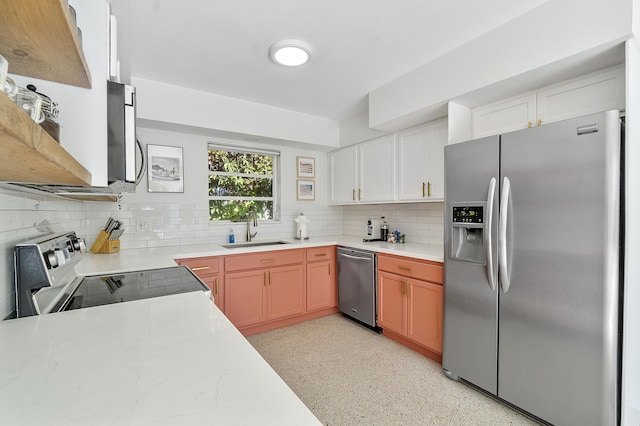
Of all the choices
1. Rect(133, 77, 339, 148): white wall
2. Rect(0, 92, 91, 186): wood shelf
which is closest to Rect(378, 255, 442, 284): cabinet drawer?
Rect(133, 77, 339, 148): white wall

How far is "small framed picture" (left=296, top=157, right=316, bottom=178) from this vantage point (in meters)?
4.02

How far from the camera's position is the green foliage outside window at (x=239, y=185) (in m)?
3.52

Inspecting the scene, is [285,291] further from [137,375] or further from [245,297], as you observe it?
[137,375]

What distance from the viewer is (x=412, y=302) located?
2621mm

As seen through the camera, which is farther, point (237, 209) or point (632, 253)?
point (237, 209)

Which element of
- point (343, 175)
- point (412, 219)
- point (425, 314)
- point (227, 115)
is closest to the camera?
point (425, 314)

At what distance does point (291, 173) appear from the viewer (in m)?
3.96

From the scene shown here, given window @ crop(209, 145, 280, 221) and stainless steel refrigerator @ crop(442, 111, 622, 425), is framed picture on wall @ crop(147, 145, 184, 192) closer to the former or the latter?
window @ crop(209, 145, 280, 221)

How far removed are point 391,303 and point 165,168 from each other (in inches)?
103

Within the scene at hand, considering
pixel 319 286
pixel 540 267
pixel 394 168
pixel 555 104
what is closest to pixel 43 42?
pixel 540 267

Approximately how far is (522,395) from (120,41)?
280cm

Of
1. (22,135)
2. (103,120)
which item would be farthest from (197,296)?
(22,135)

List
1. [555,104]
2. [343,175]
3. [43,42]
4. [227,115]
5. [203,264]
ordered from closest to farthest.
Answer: [43,42] < [555,104] < [203,264] < [227,115] < [343,175]

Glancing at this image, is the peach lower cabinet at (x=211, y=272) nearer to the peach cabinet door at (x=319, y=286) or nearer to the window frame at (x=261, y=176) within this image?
the window frame at (x=261, y=176)
